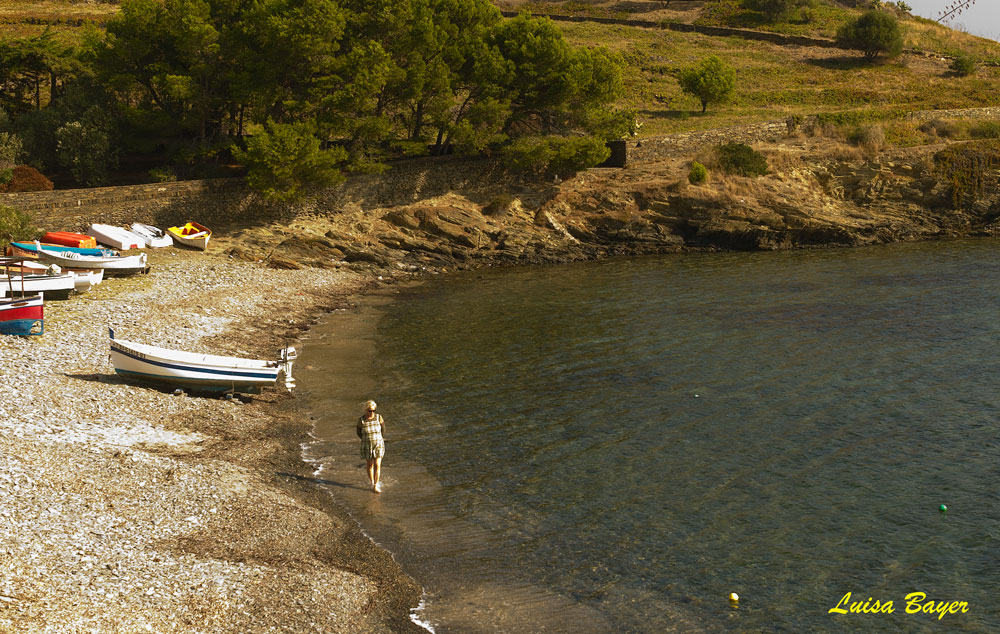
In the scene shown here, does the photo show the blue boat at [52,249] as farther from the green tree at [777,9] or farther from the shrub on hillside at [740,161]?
the green tree at [777,9]

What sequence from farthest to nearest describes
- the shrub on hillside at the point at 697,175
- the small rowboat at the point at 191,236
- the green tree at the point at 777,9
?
1. the green tree at the point at 777,9
2. the shrub on hillside at the point at 697,175
3. the small rowboat at the point at 191,236

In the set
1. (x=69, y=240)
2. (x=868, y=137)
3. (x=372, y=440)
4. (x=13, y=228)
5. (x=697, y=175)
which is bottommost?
(x=69, y=240)

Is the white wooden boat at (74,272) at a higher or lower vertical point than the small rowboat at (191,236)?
higher

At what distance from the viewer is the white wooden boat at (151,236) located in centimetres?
4309

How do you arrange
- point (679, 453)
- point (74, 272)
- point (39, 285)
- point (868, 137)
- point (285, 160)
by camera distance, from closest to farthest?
point (679, 453) → point (39, 285) → point (74, 272) → point (285, 160) → point (868, 137)

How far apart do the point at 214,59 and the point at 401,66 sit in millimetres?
11307

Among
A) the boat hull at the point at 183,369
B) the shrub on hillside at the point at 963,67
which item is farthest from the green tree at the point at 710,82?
the boat hull at the point at 183,369

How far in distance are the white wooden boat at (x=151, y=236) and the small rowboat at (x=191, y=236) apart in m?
0.47

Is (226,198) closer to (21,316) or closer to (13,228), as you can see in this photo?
(13,228)

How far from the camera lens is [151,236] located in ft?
142

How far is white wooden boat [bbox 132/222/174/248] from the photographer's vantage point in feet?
141

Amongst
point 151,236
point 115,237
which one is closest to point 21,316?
point 115,237

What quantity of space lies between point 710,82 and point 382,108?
28957 millimetres

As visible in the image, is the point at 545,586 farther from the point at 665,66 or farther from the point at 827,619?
the point at 665,66
